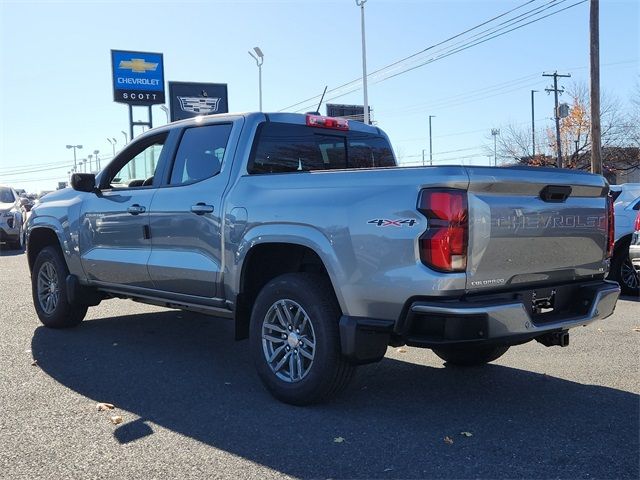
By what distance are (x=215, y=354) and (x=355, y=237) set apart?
8.44 ft

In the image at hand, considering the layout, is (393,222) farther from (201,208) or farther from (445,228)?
(201,208)

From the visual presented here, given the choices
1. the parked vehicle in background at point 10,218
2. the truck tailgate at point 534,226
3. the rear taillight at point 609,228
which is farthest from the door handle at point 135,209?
the parked vehicle in background at point 10,218

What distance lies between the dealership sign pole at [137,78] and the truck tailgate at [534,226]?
75.0 ft

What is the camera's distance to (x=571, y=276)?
4.16 metres

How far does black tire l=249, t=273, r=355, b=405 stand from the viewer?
4023 millimetres

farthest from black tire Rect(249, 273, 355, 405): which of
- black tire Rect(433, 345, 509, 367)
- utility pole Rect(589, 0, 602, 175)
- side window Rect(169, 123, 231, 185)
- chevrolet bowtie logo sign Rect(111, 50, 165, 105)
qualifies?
chevrolet bowtie logo sign Rect(111, 50, 165, 105)

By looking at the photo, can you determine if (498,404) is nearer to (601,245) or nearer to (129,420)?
(601,245)

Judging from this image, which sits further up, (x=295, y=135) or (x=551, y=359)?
(x=295, y=135)

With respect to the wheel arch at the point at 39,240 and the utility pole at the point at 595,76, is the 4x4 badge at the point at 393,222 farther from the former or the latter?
the utility pole at the point at 595,76

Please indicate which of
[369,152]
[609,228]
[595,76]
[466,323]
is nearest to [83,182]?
[369,152]

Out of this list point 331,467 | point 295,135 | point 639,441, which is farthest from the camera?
point 295,135

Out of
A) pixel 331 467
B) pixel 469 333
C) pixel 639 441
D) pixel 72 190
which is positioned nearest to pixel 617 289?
pixel 639 441

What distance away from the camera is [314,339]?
409 cm

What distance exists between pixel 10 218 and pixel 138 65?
11.1 m
